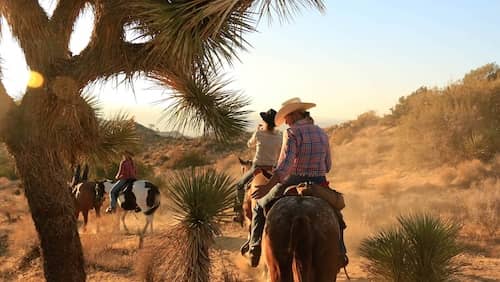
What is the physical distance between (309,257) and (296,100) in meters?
1.84

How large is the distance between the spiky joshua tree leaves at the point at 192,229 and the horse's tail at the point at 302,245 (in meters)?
2.57

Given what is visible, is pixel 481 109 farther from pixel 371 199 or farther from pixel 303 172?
pixel 303 172

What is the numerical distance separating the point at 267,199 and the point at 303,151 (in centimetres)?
73

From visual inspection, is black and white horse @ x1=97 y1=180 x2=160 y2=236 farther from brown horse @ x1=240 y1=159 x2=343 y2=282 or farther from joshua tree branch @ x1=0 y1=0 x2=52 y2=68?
brown horse @ x1=240 y1=159 x2=343 y2=282

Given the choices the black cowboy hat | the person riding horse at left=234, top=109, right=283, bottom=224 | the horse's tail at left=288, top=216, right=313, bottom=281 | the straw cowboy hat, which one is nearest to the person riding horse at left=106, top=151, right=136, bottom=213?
the person riding horse at left=234, top=109, right=283, bottom=224

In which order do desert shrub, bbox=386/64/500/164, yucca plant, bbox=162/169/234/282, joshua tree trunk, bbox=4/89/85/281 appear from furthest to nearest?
desert shrub, bbox=386/64/500/164 → yucca plant, bbox=162/169/234/282 → joshua tree trunk, bbox=4/89/85/281

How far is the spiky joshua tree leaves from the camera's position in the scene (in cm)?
707

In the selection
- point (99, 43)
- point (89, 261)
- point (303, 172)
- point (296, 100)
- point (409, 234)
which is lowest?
point (89, 261)

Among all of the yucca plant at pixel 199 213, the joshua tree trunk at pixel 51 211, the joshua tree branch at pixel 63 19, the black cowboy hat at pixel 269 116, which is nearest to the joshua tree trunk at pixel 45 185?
the joshua tree trunk at pixel 51 211

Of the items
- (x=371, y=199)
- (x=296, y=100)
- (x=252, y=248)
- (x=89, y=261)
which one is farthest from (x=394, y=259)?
(x=371, y=199)

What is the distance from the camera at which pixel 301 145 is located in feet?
17.3

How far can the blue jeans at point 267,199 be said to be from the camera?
5.41 metres

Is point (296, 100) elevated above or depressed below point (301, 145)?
above

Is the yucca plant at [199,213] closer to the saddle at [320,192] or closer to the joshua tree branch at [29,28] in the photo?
the saddle at [320,192]
